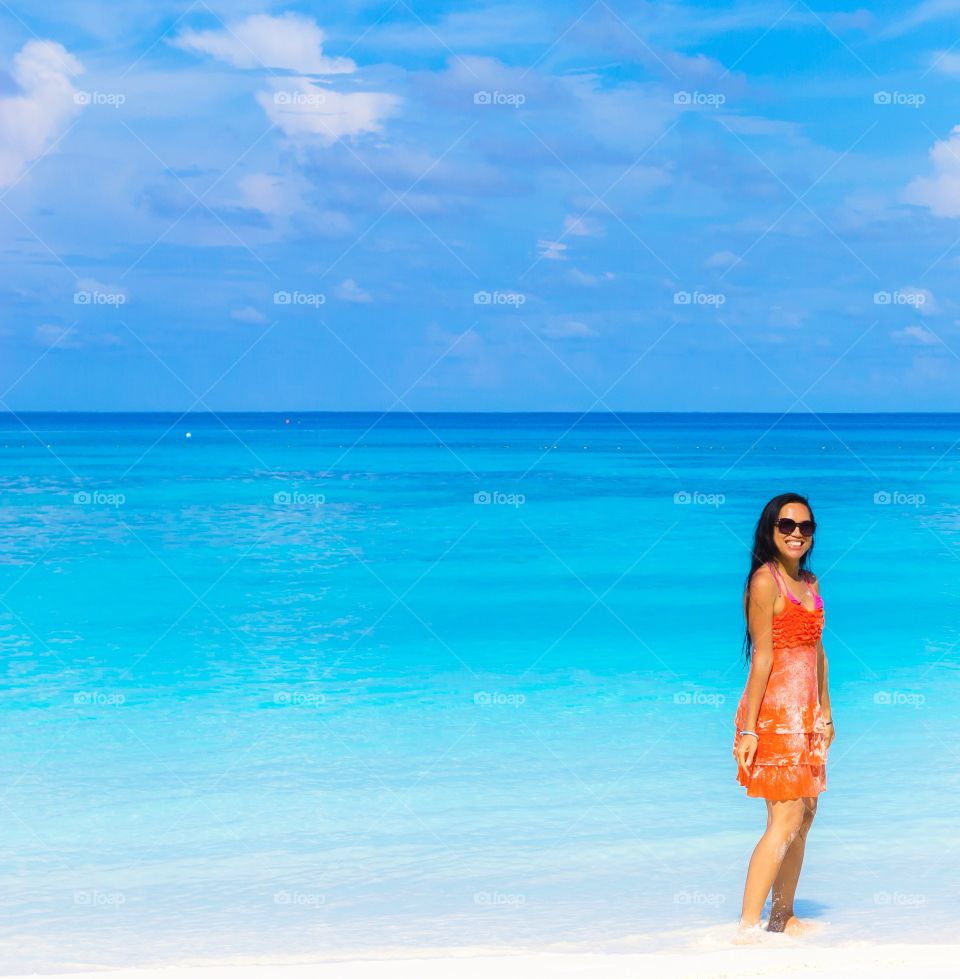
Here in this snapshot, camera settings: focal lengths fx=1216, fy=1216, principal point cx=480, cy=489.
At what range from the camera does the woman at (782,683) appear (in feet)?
14.4

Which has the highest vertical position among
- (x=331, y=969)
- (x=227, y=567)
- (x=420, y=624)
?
(x=227, y=567)

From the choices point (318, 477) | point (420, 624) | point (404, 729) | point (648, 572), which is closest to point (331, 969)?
point (404, 729)

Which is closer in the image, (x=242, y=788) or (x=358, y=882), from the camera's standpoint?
(x=358, y=882)

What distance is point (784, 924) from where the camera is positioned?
474 centimetres

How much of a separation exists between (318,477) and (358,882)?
38009mm

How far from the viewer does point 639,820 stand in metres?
6.79

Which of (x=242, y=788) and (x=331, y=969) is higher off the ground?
(x=242, y=788)

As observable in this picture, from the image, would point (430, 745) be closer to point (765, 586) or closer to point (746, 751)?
point (746, 751)

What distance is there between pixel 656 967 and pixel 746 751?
816mm

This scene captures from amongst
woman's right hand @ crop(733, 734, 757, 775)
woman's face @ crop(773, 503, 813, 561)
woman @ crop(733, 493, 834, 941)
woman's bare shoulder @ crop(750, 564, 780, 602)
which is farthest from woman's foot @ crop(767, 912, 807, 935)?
woman's face @ crop(773, 503, 813, 561)

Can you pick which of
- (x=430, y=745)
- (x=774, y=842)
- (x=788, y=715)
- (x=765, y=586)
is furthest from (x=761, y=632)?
(x=430, y=745)

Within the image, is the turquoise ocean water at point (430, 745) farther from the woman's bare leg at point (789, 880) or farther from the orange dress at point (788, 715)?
the orange dress at point (788, 715)

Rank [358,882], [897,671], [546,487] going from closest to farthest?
[358,882] → [897,671] → [546,487]

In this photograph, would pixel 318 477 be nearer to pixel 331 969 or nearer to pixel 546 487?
pixel 546 487
